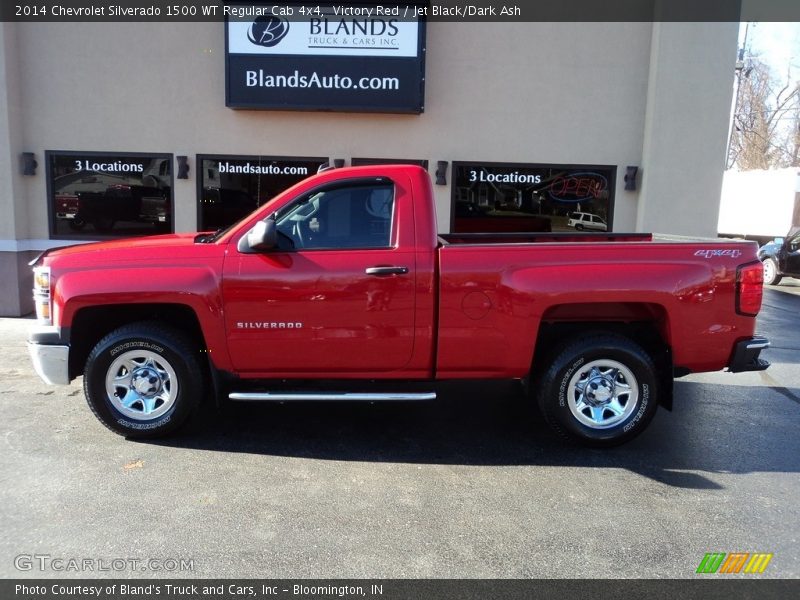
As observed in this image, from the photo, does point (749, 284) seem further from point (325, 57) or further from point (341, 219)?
point (325, 57)

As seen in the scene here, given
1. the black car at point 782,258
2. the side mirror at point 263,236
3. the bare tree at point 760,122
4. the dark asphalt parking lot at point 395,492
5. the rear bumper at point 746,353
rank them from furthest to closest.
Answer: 1. the bare tree at point 760,122
2. the black car at point 782,258
3. the rear bumper at point 746,353
4. the side mirror at point 263,236
5. the dark asphalt parking lot at point 395,492

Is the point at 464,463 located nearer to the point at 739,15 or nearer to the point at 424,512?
the point at 424,512

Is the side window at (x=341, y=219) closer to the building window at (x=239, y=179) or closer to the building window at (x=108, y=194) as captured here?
the building window at (x=239, y=179)

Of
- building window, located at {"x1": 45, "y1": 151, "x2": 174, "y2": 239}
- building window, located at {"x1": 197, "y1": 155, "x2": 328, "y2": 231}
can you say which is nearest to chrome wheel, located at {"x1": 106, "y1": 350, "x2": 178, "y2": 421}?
building window, located at {"x1": 197, "y1": 155, "x2": 328, "y2": 231}

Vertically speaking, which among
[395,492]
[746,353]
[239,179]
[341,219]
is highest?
[239,179]

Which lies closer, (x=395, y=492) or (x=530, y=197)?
(x=395, y=492)

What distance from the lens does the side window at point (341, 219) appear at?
450 cm

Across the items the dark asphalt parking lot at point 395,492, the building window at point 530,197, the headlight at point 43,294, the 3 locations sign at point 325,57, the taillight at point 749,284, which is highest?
the 3 locations sign at point 325,57

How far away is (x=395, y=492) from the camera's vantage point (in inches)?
155

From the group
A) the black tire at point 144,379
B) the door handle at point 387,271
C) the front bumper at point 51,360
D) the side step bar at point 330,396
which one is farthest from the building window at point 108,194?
the door handle at point 387,271

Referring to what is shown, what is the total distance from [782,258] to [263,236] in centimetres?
1500

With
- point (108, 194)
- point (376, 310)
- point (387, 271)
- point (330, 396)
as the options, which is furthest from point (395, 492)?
point (108, 194)

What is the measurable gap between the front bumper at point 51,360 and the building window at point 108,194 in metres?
5.07

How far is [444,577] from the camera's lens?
3045mm
